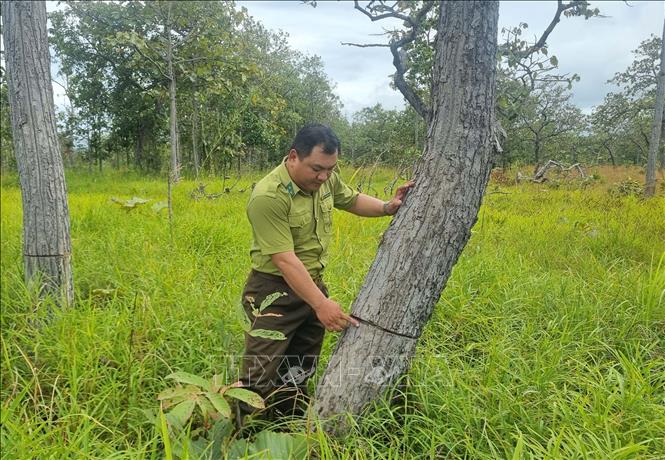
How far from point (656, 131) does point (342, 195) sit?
12.9 ft

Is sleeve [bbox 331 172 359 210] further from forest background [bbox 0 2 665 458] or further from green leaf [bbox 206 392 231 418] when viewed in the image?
green leaf [bbox 206 392 231 418]

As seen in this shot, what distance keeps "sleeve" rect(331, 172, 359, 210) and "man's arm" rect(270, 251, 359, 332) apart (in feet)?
2.02

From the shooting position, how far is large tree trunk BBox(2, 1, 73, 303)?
2531 millimetres

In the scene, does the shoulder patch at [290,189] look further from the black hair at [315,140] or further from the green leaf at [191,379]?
the green leaf at [191,379]

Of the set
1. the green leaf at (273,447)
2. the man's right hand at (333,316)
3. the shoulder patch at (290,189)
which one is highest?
the shoulder patch at (290,189)

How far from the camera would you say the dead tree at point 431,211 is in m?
1.39

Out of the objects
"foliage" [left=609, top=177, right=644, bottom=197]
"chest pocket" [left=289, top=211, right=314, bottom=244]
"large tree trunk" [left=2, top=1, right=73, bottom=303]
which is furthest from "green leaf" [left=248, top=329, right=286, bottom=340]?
"foliage" [left=609, top=177, right=644, bottom=197]

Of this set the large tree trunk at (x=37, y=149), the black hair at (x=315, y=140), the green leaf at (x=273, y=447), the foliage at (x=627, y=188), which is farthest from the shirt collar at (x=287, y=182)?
the foliage at (x=627, y=188)

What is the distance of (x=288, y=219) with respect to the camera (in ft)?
6.20

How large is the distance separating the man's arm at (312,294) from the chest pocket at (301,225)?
0.19 m

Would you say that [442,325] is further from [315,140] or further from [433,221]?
[315,140]

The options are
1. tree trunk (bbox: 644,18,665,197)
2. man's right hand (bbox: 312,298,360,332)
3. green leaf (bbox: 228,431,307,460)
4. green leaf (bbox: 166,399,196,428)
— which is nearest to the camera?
green leaf (bbox: 166,399,196,428)

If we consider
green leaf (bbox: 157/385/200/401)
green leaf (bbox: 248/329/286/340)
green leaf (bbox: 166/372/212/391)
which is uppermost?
green leaf (bbox: 248/329/286/340)

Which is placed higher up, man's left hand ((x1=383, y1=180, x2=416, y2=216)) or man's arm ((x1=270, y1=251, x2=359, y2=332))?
man's left hand ((x1=383, y1=180, x2=416, y2=216))
